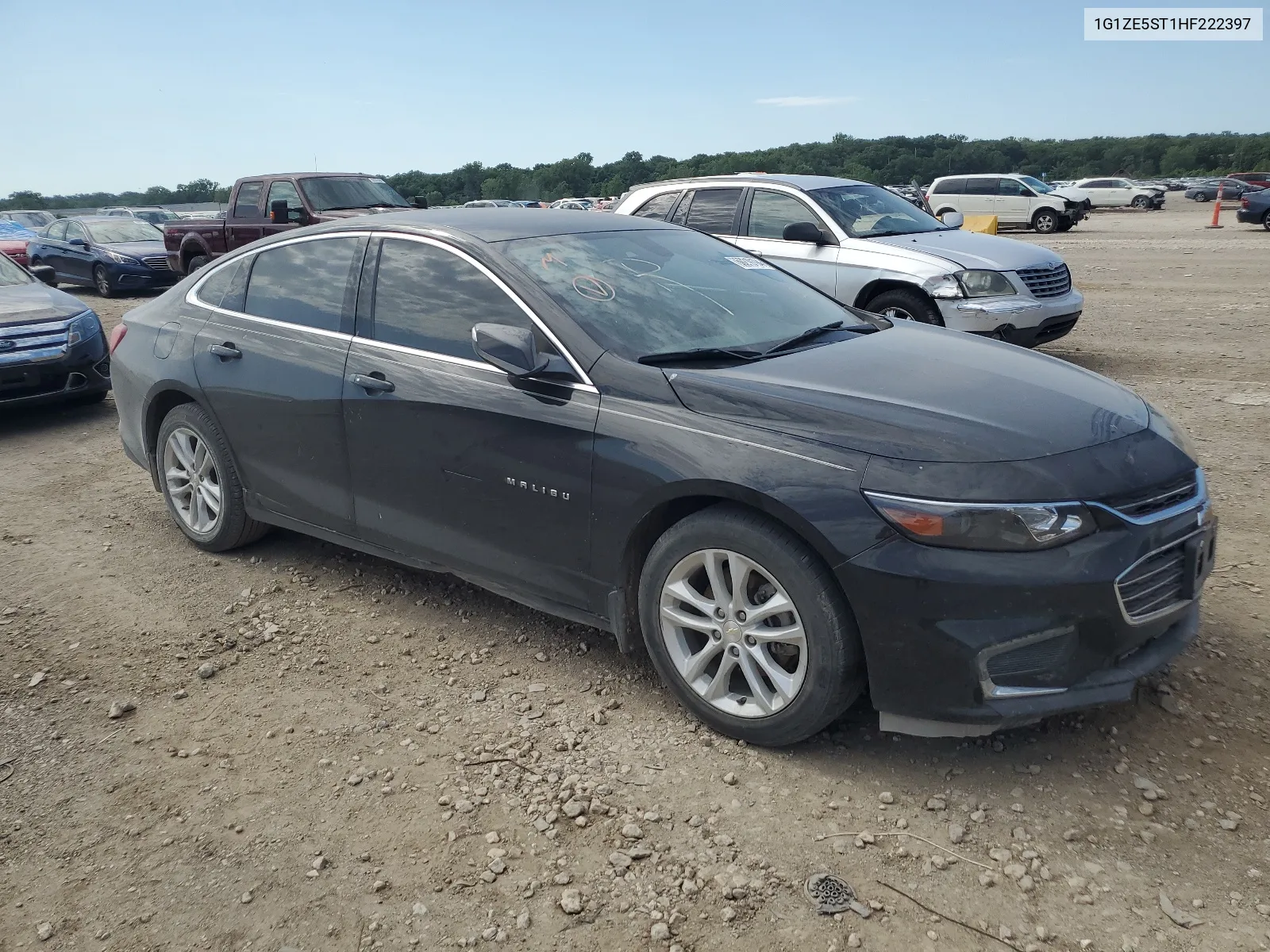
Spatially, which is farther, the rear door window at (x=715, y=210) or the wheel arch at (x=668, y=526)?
the rear door window at (x=715, y=210)

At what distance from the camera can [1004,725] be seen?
9.43ft

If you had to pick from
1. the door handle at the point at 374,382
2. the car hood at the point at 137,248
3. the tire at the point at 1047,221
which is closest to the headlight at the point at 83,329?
the door handle at the point at 374,382

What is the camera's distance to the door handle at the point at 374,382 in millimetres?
3957

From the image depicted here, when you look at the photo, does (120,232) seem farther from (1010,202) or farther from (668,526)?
(1010,202)

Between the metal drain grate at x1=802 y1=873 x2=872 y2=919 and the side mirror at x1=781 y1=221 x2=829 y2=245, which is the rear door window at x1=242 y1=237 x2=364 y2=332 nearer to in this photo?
the metal drain grate at x1=802 y1=873 x2=872 y2=919

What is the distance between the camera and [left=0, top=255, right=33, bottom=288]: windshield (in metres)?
8.80

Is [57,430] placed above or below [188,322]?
below

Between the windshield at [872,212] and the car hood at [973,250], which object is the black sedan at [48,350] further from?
the car hood at [973,250]

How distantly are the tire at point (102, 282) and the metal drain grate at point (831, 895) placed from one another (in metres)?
17.9

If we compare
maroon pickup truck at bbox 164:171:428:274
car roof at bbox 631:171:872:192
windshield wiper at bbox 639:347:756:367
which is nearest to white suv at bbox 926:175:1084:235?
maroon pickup truck at bbox 164:171:428:274

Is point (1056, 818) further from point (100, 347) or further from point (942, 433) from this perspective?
point (100, 347)

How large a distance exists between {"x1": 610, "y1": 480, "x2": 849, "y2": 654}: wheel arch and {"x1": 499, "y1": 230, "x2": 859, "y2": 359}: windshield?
55cm

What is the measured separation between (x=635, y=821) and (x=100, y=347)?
7060 mm

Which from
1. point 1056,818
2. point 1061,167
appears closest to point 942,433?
point 1056,818
